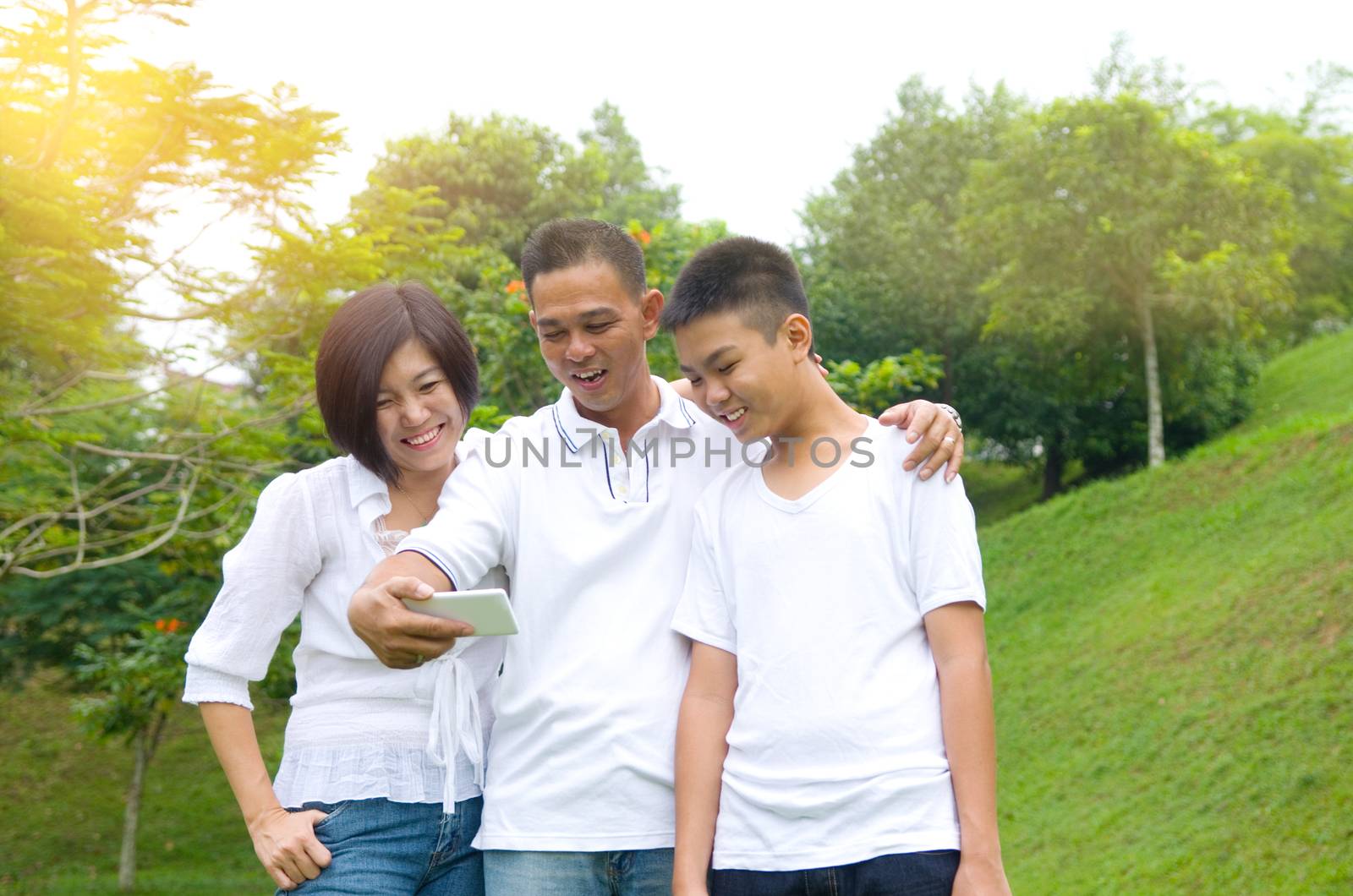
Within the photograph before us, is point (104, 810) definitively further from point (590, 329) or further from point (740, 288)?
point (740, 288)

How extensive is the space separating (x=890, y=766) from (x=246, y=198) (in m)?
6.36

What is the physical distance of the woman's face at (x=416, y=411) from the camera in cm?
215

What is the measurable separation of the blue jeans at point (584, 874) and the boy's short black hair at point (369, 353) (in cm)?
73

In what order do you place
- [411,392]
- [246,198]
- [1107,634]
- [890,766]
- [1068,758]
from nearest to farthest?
[890,766], [411,392], [246,198], [1068,758], [1107,634]

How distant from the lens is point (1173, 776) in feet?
26.5

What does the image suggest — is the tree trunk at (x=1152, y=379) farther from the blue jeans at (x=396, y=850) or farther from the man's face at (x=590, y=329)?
the blue jeans at (x=396, y=850)

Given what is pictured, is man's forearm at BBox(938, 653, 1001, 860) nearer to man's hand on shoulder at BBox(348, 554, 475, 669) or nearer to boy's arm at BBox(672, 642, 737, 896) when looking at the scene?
boy's arm at BBox(672, 642, 737, 896)

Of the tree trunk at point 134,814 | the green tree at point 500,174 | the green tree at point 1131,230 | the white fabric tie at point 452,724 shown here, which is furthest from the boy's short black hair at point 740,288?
the green tree at point 1131,230

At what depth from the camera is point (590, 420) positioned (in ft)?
7.38

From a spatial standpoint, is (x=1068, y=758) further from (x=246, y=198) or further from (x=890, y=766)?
(x=890, y=766)

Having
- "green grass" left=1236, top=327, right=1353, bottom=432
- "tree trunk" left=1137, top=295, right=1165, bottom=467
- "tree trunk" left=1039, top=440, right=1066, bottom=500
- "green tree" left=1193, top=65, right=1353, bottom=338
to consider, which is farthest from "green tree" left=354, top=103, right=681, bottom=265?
"green tree" left=1193, top=65, right=1353, bottom=338

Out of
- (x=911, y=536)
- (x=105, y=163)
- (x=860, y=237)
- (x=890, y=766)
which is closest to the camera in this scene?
(x=890, y=766)

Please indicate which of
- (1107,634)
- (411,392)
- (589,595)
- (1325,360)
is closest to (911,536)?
(589,595)

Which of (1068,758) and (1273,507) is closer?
(1068,758)
